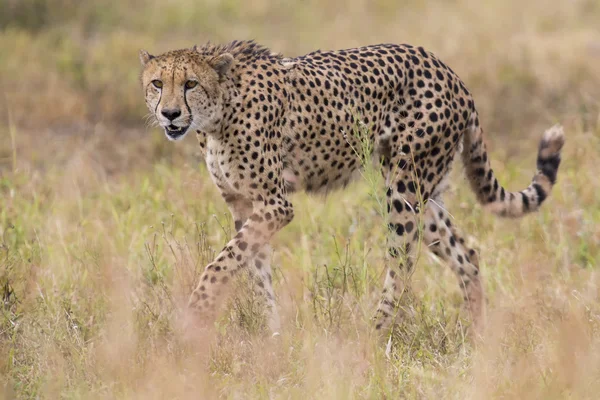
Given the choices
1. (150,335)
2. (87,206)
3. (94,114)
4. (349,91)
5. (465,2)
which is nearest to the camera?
(150,335)

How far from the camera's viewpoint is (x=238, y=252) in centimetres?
366

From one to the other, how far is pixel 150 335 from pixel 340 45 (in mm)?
6419

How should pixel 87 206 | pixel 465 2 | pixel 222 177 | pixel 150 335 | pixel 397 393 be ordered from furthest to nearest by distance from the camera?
pixel 465 2 → pixel 87 206 → pixel 222 177 → pixel 150 335 → pixel 397 393

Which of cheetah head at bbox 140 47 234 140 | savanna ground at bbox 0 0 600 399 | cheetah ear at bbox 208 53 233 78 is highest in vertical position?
cheetah ear at bbox 208 53 233 78

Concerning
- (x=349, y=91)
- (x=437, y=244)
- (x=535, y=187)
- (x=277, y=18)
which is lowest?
(x=437, y=244)

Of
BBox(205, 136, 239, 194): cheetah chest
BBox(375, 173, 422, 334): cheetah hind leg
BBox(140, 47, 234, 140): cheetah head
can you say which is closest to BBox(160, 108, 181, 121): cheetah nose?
BBox(140, 47, 234, 140): cheetah head

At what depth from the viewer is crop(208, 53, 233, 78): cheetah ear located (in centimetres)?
377

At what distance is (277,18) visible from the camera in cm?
1076

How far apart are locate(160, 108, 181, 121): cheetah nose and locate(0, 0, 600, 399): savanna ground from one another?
1.54 ft

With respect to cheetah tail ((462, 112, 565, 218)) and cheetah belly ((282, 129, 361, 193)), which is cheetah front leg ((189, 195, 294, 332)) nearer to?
cheetah belly ((282, 129, 361, 193))

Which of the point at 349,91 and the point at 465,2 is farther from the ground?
the point at 465,2

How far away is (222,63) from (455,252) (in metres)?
1.30

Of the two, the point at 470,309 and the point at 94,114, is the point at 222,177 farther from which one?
the point at 94,114

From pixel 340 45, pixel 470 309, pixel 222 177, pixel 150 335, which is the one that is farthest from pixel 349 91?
pixel 340 45
